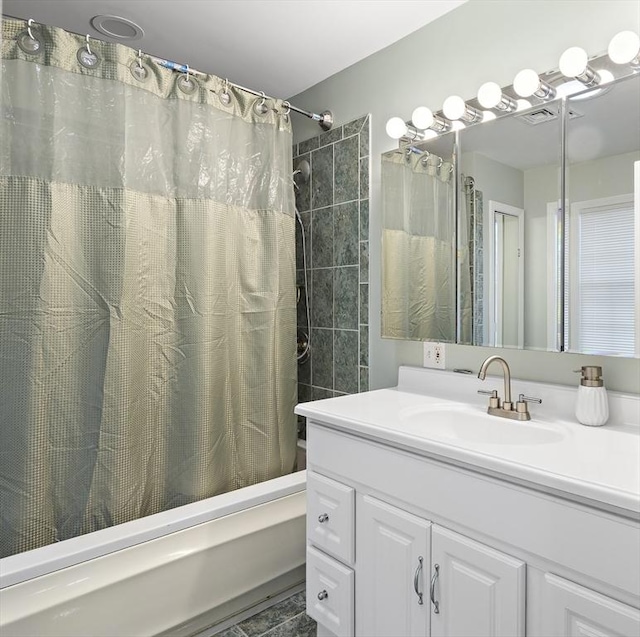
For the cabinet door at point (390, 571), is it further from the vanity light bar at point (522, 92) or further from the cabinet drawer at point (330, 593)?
the vanity light bar at point (522, 92)

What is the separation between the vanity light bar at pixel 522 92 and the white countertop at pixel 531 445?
0.91 metres

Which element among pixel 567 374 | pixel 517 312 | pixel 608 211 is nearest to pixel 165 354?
pixel 517 312

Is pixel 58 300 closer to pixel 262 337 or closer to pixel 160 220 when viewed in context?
pixel 160 220

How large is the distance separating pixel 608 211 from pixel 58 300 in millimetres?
1721

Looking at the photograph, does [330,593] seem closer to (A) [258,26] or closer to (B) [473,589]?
(B) [473,589]

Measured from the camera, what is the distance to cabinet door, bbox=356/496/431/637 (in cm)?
118

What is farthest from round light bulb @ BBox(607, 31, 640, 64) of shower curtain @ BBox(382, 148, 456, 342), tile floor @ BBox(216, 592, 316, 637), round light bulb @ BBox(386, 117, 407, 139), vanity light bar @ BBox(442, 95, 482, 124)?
tile floor @ BBox(216, 592, 316, 637)

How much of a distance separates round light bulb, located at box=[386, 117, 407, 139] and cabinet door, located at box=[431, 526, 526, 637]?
1429mm

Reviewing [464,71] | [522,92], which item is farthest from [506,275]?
[464,71]

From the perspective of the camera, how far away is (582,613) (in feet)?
2.96

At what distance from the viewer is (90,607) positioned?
4.26 feet

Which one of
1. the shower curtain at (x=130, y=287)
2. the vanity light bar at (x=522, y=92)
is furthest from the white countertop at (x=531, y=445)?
the vanity light bar at (x=522, y=92)

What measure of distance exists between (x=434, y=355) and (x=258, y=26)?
1.47 m

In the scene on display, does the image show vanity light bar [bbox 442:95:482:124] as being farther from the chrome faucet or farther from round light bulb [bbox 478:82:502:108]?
the chrome faucet
